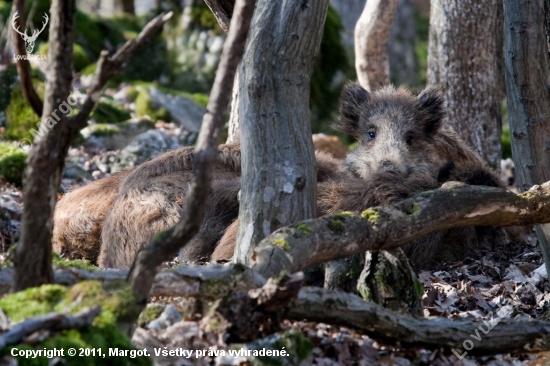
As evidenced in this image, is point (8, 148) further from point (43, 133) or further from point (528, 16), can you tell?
point (528, 16)

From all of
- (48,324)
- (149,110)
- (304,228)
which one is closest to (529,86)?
(304,228)

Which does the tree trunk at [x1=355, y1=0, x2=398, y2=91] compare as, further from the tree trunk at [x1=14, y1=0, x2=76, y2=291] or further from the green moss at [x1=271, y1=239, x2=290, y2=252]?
the tree trunk at [x1=14, y1=0, x2=76, y2=291]

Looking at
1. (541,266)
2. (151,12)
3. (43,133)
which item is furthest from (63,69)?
(151,12)

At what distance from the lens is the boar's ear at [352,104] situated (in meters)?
8.82

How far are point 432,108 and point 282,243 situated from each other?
4450 millimetres

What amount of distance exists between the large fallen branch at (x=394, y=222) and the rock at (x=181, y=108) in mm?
8413

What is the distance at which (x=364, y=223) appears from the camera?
5.21 m

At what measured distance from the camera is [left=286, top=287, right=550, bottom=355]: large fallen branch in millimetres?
4438

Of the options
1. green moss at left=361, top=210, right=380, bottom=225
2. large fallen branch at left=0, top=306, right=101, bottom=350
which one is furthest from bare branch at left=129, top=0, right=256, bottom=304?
green moss at left=361, top=210, right=380, bottom=225

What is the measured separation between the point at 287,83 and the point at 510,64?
1.95 metres

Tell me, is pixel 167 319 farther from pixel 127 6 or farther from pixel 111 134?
pixel 127 6

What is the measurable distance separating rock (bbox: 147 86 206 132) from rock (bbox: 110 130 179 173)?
65.2 inches

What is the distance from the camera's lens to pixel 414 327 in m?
4.55

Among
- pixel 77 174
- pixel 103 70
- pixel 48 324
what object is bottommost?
pixel 48 324
